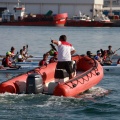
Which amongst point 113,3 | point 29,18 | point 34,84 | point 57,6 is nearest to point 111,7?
point 113,3

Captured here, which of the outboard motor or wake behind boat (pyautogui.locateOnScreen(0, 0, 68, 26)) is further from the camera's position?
wake behind boat (pyautogui.locateOnScreen(0, 0, 68, 26))

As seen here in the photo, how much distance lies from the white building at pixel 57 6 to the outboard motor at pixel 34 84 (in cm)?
9037

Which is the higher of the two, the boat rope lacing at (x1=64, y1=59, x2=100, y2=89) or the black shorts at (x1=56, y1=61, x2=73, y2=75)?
the black shorts at (x1=56, y1=61, x2=73, y2=75)

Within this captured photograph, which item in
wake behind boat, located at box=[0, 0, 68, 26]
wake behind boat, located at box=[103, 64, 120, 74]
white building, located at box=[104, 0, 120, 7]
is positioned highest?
wake behind boat, located at box=[103, 64, 120, 74]

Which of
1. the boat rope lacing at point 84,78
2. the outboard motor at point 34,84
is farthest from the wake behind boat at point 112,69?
the outboard motor at point 34,84

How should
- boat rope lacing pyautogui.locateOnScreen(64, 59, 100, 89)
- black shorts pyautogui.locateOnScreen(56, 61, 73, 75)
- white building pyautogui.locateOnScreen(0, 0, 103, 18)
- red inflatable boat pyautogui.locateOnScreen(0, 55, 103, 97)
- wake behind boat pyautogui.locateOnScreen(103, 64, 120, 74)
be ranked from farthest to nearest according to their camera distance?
1. white building pyautogui.locateOnScreen(0, 0, 103, 18)
2. wake behind boat pyautogui.locateOnScreen(103, 64, 120, 74)
3. black shorts pyautogui.locateOnScreen(56, 61, 73, 75)
4. boat rope lacing pyautogui.locateOnScreen(64, 59, 100, 89)
5. red inflatable boat pyautogui.locateOnScreen(0, 55, 103, 97)

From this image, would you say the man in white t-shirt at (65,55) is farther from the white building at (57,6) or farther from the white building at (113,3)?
the white building at (113,3)

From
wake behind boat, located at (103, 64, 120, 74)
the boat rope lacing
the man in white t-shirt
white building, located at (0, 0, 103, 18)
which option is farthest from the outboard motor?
white building, located at (0, 0, 103, 18)

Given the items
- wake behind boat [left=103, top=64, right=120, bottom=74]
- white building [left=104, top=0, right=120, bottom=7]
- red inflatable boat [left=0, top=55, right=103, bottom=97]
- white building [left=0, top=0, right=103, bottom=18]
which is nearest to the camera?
red inflatable boat [left=0, top=55, right=103, bottom=97]

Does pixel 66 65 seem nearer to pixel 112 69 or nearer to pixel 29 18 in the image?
pixel 112 69

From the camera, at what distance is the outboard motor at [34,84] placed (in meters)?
16.3

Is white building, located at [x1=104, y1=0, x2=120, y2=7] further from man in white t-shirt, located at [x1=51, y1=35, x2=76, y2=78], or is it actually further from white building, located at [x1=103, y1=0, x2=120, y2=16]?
man in white t-shirt, located at [x1=51, y1=35, x2=76, y2=78]

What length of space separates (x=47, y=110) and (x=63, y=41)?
2.98 m

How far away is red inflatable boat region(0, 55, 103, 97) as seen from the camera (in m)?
16.3
